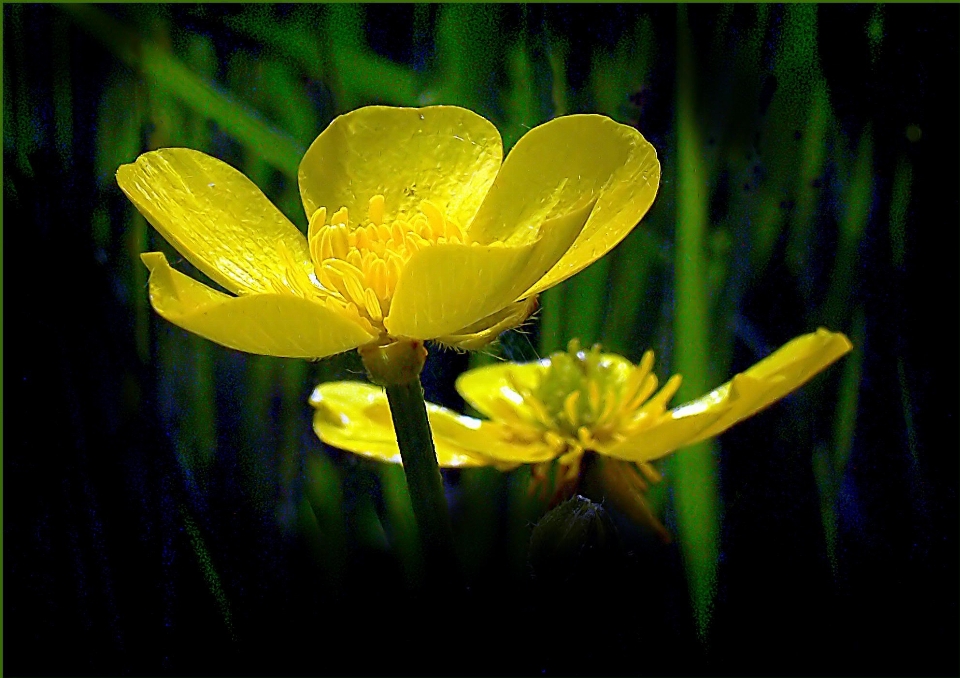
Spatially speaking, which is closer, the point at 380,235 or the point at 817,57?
the point at 380,235

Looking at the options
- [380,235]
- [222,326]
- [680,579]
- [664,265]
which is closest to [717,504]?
[680,579]

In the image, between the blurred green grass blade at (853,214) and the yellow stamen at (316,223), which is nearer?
the yellow stamen at (316,223)

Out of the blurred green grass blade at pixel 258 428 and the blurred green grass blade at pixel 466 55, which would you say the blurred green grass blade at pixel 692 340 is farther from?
the blurred green grass blade at pixel 258 428

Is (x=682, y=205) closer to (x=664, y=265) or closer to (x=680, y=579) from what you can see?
(x=664, y=265)

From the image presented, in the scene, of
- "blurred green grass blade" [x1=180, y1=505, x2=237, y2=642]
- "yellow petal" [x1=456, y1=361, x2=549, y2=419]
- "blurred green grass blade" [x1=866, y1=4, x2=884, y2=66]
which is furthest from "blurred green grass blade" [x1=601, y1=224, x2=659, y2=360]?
"blurred green grass blade" [x1=180, y1=505, x2=237, y2=642]

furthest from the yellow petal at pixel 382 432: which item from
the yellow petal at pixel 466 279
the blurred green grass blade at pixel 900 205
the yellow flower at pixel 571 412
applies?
the blurred green grass blade at pixel 900 205

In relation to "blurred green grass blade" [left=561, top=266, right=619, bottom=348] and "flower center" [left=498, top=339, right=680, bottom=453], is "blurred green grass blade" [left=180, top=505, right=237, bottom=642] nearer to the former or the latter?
"flower center" [left=498, top=339, right=680, bottom=453]
